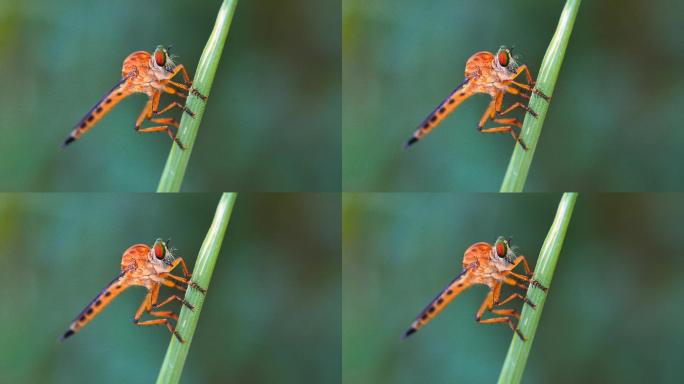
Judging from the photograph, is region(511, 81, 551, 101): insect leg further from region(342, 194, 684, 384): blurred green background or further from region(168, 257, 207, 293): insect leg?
region(168, 257, 207, 293): insect leg

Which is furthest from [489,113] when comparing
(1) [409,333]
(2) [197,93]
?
(2) [197,93]

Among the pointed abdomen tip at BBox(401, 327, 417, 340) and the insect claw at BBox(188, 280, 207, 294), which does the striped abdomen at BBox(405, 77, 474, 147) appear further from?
the insect claw at BBox(188, 280, 207, 294)

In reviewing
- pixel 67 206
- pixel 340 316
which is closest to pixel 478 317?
pixel 340 316

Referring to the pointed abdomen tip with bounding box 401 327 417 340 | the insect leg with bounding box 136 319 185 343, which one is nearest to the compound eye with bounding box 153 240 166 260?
the insect leg with bounding box 136 319 185 343

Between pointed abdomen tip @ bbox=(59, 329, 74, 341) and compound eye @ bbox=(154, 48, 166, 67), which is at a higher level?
compound eye @ bbox=(154, 48, 166, 67)

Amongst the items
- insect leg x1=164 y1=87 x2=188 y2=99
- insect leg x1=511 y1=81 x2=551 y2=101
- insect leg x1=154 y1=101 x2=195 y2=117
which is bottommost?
insect leg x1=154 y1=101 x2=195 y2=117

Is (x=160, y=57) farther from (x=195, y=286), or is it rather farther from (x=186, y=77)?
(x=195, y=286)

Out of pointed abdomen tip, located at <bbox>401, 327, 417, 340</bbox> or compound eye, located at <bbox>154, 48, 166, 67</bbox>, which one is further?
pointed abdomen tip, located at <bbox>401, 327, 417, 340</bbox>
